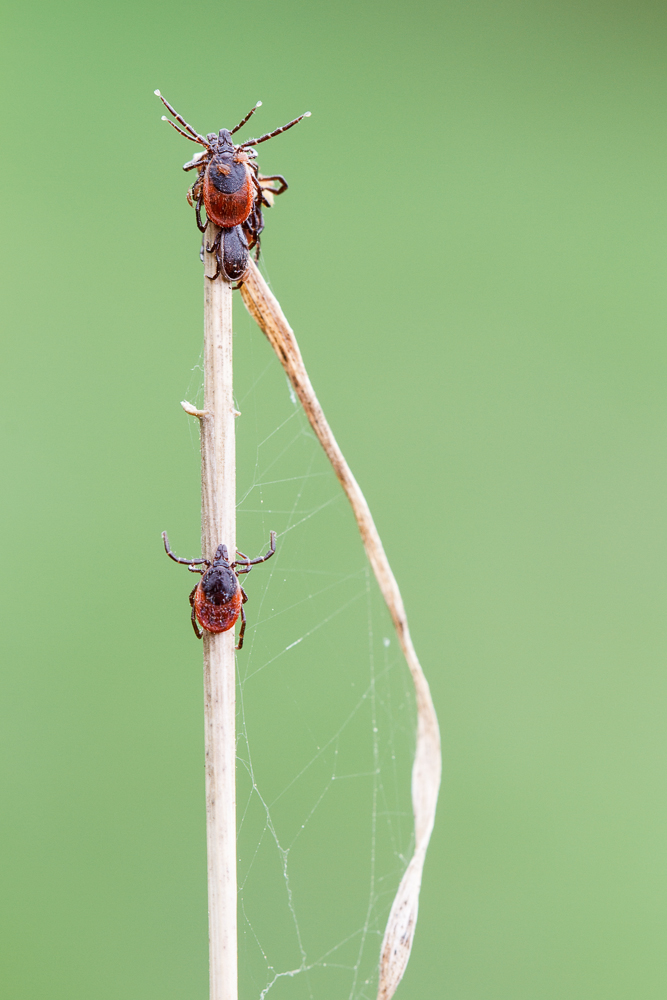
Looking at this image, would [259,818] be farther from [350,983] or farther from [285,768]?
[350,983]

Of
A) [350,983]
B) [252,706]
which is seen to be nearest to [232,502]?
[252,706]

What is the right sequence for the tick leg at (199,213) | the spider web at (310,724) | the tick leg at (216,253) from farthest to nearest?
the spider web at (310,724)
the tick leg at (199,213)
the tick leg at (216,253)

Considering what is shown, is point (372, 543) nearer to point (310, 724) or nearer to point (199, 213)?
point (199, 213)

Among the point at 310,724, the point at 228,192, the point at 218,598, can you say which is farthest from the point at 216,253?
the point at 310,724

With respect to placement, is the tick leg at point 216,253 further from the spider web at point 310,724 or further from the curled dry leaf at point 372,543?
the spider web at point 310,724

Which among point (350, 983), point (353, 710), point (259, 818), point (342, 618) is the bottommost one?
point (350, 983)

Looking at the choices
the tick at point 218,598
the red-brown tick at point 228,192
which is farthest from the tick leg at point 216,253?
the tick at point 218,598

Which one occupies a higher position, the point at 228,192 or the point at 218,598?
the point at 228,192

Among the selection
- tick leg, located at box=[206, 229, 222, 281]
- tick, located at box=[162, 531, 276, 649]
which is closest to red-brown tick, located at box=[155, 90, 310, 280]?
tick leg, located at box=[206, 229, 222, 281]

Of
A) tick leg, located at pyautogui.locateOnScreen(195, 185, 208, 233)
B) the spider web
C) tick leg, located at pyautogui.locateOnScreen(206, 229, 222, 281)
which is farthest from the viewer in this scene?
the spider web

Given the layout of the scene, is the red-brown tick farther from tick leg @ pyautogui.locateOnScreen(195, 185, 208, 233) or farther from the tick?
the tick

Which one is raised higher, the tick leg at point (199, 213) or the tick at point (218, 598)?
the tick leg at point (199, 213)
